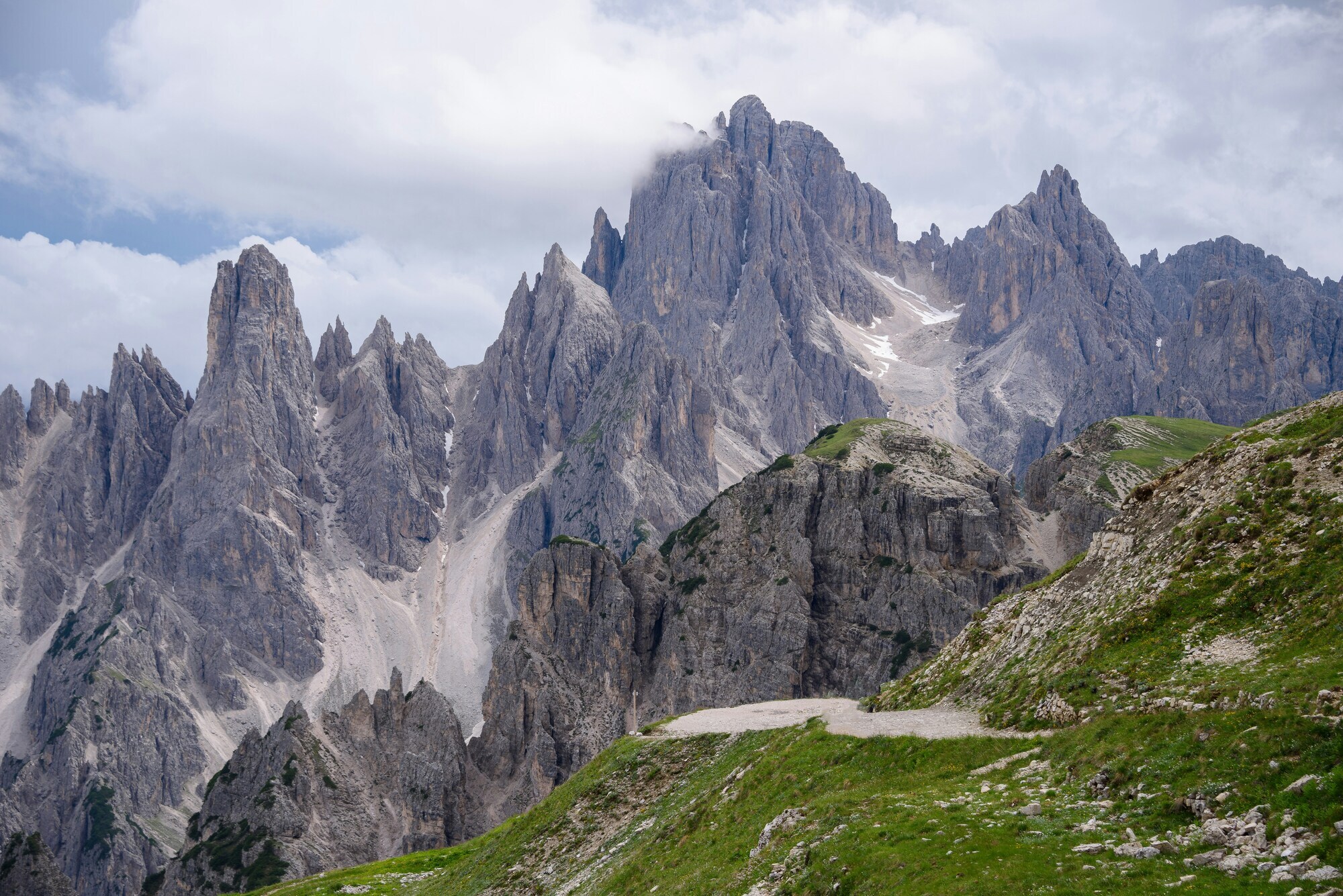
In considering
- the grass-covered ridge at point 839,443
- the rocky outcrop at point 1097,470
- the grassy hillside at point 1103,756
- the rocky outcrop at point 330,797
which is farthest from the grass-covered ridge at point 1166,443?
the grassy hillside at point 1103,756

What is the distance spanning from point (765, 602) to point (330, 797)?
7433cm

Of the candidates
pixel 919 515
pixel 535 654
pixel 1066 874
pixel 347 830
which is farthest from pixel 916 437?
pixel 1066 874

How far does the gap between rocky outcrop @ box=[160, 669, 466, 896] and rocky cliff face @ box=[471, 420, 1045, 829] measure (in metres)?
8.21

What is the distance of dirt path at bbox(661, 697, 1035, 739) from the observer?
40.4 metres

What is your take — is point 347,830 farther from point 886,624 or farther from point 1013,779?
point 1013,779

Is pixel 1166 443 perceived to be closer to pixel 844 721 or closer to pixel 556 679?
pixel 556 679

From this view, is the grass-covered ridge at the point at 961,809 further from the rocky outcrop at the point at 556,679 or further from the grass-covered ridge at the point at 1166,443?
the grass-covered ridge at the point at 1166,443

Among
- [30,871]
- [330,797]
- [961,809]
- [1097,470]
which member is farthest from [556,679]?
[961,809]

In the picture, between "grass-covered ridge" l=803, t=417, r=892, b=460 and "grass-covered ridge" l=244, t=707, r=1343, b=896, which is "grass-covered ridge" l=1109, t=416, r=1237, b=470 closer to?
"grass-covered ridge" l=803, t=417, r=892, b=460

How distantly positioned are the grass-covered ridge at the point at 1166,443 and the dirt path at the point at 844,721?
121169 millimetres

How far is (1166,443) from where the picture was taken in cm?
18488

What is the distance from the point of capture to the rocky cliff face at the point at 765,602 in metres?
163

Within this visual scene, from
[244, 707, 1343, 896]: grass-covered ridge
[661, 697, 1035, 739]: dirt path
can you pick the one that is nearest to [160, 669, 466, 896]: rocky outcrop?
[661, 697, 1035, 739]: dirt path

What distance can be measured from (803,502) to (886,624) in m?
25.1
